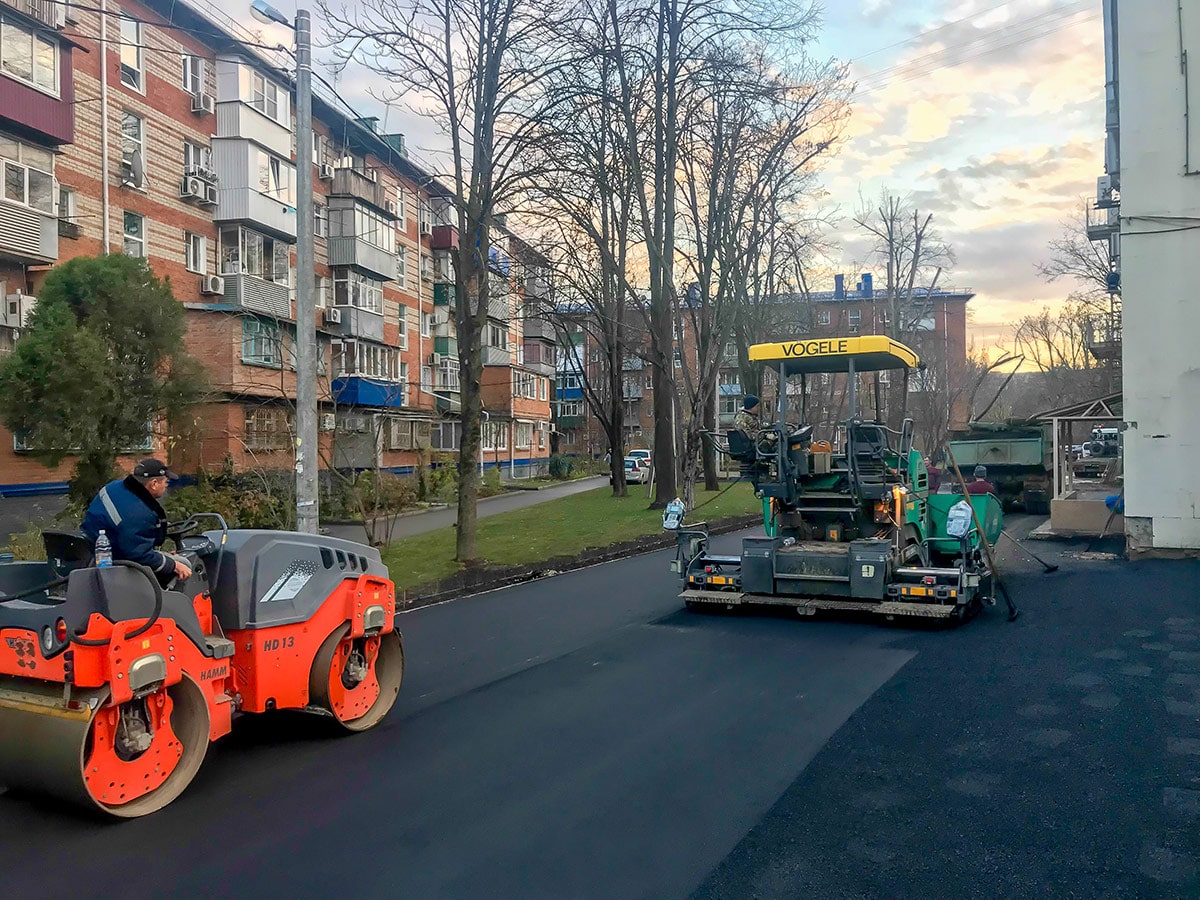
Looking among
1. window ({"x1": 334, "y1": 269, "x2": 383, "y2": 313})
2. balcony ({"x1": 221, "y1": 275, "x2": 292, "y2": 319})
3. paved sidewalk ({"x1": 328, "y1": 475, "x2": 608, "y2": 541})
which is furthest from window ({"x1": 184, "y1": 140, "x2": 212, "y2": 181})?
paved sidewalk ({"x1": 328, "y1": 475, "x2": 608, "y2": 541})

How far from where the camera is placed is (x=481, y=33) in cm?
1502

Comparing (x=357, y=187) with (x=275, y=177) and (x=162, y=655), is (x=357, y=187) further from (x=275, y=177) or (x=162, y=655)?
(x=162, y=655)

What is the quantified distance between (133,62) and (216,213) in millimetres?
4297

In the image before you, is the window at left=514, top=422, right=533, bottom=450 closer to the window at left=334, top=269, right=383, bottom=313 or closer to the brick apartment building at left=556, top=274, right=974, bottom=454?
the brick apartment building at left=556, top=274, right=974, bottom=454

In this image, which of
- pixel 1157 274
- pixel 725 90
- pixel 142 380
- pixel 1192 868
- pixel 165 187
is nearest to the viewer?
pixel 1192 868

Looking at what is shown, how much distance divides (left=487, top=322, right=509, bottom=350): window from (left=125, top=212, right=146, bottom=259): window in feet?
80.3

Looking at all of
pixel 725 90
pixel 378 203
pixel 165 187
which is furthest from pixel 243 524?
pixel 378 203

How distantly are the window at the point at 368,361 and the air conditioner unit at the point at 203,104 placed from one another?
24.6ft

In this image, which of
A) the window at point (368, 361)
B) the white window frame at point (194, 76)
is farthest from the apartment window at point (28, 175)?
the window at point (368, 361)

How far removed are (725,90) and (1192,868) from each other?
19.8 meters

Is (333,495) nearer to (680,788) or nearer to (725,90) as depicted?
(725,90)

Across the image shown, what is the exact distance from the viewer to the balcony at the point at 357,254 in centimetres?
3332

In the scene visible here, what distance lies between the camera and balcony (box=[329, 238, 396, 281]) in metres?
33.3

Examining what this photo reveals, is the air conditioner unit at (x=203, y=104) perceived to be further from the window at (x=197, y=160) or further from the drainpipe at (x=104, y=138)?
the drainpipe at (x=104, y=138)
